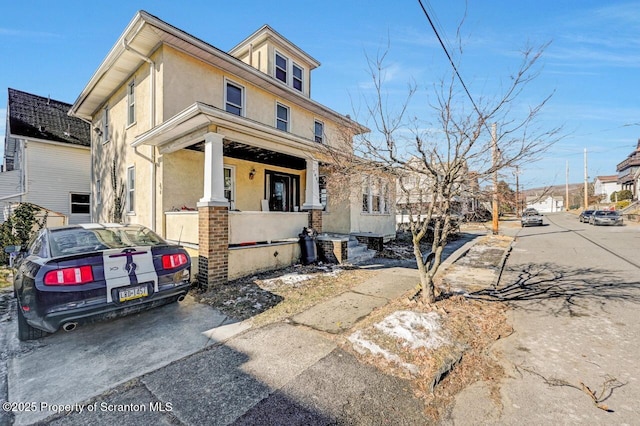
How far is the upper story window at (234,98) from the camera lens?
927 centimetres

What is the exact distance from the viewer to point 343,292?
19.0ft

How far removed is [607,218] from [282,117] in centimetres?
2909

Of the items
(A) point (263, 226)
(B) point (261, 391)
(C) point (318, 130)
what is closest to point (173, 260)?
(B) point (261, 391)

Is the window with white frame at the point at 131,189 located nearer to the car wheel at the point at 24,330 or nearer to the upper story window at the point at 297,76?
the car wheel at the point at 24,330

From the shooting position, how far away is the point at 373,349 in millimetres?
3340

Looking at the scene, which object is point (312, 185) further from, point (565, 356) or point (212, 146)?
point (565, 356)

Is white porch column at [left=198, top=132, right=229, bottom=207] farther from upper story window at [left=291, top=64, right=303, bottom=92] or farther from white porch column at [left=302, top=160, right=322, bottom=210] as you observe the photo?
upper story window at [left=291, top=64, right=303, bottom=92]

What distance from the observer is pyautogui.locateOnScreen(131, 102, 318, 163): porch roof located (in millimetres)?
5880

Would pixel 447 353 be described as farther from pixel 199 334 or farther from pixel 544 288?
pixel 544 288

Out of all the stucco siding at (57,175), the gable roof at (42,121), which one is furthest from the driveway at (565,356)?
the gable roof at (42,121)

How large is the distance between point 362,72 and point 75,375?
574cm

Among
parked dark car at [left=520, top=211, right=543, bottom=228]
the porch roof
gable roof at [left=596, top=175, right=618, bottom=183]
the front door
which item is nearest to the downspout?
the porch roof

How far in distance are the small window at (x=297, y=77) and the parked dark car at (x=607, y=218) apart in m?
28.4

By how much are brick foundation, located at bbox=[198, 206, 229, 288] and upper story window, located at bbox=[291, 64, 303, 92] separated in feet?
27.2
